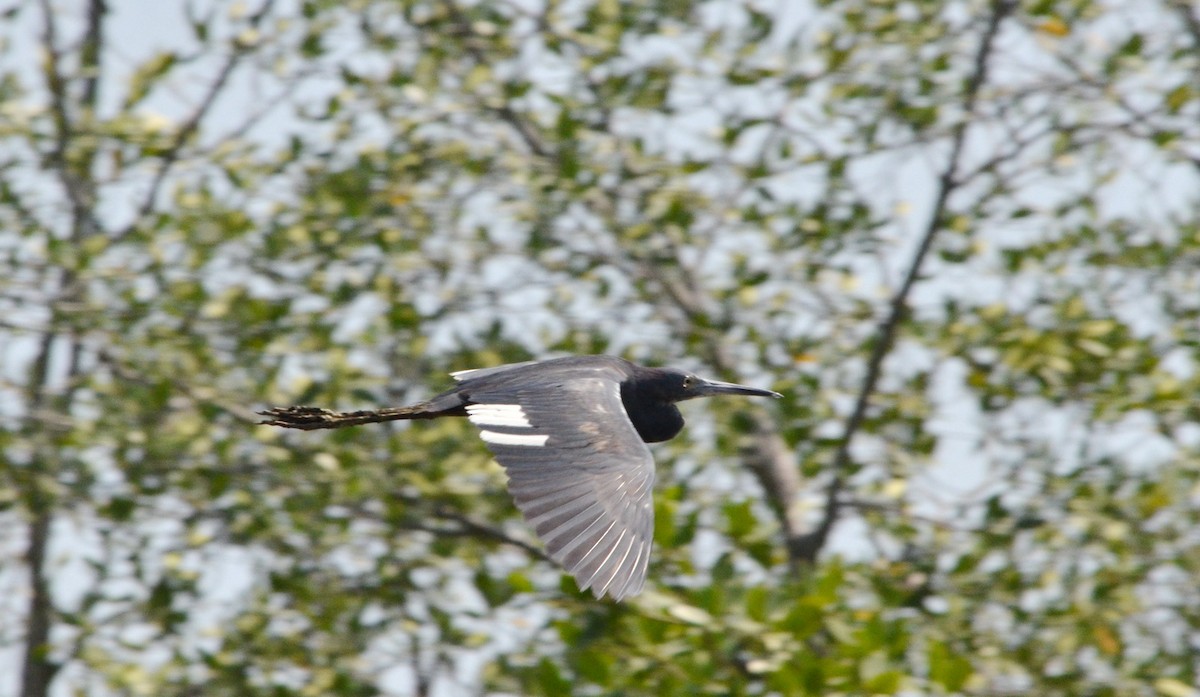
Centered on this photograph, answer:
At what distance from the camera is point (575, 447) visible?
3.69 m

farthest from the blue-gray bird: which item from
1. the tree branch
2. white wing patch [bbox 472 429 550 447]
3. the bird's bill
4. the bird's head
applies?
the tree branch

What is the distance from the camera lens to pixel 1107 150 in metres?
6.24

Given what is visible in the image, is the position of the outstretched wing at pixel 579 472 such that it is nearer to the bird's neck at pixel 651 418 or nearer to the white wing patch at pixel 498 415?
the white wing patch at pixel 498 415

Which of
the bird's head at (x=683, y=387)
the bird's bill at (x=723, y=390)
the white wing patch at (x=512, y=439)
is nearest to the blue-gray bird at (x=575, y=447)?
the white wing patch at (x=512, y=439)

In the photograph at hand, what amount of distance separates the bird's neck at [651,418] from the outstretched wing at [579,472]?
1.91 feet

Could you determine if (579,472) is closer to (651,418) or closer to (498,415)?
(498,415)

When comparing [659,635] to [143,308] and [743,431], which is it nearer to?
[743,431]

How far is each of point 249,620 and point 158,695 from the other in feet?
1.49

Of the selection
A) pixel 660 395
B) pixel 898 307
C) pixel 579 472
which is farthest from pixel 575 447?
pixel 898 307

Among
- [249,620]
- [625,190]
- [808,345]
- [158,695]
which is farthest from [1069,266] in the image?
[158,695]

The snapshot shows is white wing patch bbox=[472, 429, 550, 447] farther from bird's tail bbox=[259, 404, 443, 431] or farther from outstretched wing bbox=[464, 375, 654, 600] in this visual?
bird's tail bbox=[259, 404, 443, 431]

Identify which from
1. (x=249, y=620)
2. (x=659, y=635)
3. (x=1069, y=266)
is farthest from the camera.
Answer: (x=1069, y=266)

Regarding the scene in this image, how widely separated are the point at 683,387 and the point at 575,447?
123 centimetres

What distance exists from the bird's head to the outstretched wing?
0.70 meters
